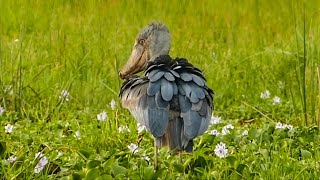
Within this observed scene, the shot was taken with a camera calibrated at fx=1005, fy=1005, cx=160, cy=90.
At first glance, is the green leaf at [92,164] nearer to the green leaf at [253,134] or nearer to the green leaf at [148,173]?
the green leaf at [148,173]

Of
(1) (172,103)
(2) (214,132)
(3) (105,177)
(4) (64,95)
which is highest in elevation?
(1) (172,103)

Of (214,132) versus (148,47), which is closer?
(148,47)

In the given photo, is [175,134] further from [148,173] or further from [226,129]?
[226,129]

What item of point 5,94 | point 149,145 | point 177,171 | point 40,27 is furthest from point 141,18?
point 177,171

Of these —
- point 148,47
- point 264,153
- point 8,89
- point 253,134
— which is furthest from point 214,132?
point 8,89

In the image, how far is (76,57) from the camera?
7.85m

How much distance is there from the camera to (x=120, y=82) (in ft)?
23.9

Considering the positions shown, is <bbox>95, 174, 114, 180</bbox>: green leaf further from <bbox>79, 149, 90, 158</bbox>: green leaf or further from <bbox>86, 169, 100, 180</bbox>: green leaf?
<bbox>79, 149, 90, 158</bbox>: green leaf

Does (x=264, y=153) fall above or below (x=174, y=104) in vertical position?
below

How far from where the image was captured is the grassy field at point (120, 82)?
4.99 metres

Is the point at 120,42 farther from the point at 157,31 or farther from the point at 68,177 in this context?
the point at 68,177

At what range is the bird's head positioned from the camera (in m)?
5.62

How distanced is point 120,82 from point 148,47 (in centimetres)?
162

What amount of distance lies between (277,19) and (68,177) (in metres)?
5.27
